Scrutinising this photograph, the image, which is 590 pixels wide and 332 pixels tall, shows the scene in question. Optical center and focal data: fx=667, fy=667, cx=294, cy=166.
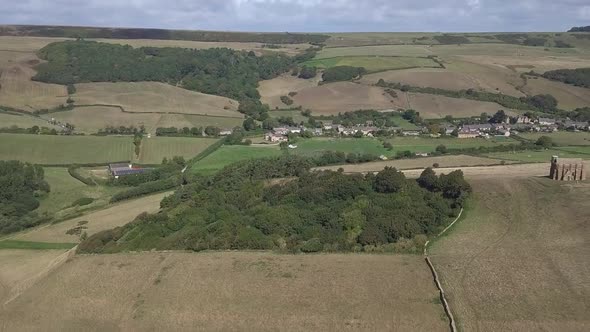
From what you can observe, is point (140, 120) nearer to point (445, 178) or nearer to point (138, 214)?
point (138, 214)

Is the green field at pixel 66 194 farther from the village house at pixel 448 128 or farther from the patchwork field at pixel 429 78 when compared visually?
the patchwork field at pixel 429 78

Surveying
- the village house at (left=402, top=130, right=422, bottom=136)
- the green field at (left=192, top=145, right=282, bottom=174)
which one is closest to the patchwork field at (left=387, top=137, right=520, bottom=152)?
the village house at (left=402, top=130, right=422, bottom=136)

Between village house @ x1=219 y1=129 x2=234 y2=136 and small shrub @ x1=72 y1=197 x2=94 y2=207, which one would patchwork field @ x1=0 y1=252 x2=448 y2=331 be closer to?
small shrub @ x1=72 y1=197 x2=94 y2=207

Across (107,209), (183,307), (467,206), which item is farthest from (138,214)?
(467,206)

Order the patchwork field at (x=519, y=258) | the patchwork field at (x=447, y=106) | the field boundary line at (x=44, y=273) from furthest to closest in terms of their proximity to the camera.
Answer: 1. the patchwork field at (x=447, y=106)
2. the field boundary line at (x=44, y=273)
3. the patchwork field at (x=519, y=258)

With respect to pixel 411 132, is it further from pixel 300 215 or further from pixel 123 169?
pixel 300 215

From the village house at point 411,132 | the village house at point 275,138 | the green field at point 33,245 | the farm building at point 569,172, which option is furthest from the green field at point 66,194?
the village house at point 411,132
